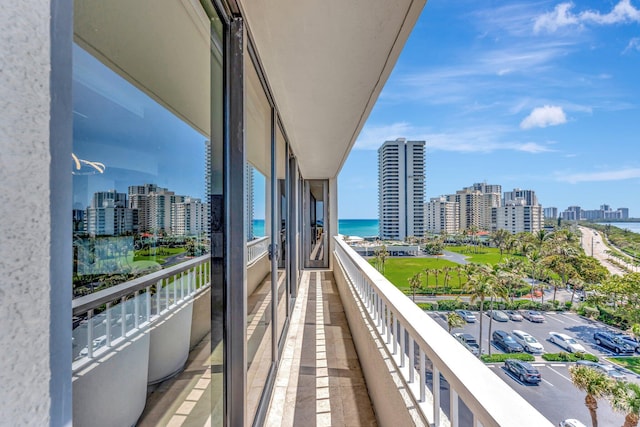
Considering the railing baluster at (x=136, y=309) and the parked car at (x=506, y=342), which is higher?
the railing baluster at (x=136, y=309)

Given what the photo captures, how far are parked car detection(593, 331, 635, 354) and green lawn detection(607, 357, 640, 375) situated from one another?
0.11ft

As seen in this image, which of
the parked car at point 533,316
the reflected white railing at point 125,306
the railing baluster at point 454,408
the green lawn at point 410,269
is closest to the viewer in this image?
the reflected white railing at point 125,306

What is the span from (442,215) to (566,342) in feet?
7.18

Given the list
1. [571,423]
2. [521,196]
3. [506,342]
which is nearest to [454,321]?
[506,342]

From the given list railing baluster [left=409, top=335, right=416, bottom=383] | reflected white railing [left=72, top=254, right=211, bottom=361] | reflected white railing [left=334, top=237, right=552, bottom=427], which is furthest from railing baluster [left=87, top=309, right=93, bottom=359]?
railing baluster [left=409, top=335, right=416, bottom=383]

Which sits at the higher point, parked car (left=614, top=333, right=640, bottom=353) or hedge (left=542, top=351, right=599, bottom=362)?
parked car (left=614, top=333, right=640, bottom=353)

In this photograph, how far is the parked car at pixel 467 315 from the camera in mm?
1782

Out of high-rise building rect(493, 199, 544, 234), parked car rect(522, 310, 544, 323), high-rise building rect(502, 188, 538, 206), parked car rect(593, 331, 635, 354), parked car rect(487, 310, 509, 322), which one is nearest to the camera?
parked car rect(593, 331, 635, 354)

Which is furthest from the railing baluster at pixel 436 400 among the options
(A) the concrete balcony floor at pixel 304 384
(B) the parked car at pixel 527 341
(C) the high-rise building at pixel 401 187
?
(C) the high-rise building at pixel 401 187

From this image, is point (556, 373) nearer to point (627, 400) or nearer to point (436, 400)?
point (627, 400)

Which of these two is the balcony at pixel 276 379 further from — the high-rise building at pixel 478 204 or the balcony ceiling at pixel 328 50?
the balcony ceiling at pixel 328 50

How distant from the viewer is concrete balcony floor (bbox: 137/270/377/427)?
886mm

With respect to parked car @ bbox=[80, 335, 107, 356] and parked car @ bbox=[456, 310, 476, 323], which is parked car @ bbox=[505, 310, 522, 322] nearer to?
parked car @ bbox=[456, 310, 476, 323]

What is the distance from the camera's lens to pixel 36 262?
32cm
